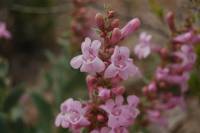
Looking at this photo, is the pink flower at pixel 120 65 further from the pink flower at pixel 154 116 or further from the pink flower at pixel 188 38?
the pink flower at pixel 154 116

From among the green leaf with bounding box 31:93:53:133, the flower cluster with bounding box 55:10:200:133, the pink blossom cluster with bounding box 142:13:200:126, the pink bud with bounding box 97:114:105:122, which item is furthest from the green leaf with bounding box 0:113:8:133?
the pink bud with bounding box 97:114:105:122

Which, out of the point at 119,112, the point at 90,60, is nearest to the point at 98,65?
the point at 90,60

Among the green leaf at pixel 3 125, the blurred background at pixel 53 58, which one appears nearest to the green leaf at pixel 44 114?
the blurred background at pixel 53 58

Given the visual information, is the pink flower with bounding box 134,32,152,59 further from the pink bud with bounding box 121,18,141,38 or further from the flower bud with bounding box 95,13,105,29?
the flower bud with bounding box 95,13,105,29

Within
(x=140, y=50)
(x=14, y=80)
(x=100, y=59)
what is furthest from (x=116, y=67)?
(x=14, y=80)

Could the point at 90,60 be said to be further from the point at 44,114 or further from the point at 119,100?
the point at 44,114

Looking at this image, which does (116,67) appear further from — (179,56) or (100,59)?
(179,56)
